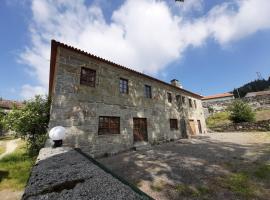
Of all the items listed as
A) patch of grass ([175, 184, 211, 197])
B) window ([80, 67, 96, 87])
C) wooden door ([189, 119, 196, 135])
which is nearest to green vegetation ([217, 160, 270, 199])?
patch of grass ([175, 184, 211, 197])

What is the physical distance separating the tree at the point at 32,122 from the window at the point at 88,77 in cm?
290

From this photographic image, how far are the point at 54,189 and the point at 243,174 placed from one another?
5790 mm

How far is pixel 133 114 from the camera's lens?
11164mm

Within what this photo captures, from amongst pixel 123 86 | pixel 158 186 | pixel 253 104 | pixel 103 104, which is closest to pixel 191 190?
pixel 158 186

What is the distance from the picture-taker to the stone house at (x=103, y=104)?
805 centimetres

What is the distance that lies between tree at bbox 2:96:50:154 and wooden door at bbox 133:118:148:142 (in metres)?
5.61

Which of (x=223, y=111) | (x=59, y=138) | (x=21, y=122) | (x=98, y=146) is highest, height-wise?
(x=223, y=111)

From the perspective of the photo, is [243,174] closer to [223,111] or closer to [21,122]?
[21,122]

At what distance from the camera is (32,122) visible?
884cm

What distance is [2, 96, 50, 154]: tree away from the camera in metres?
8.76

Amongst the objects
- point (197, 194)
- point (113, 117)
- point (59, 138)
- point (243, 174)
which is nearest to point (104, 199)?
point (197, 194)

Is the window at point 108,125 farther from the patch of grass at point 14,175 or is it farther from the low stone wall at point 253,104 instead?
the low stone wall at point 253,104

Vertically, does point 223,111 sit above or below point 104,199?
above

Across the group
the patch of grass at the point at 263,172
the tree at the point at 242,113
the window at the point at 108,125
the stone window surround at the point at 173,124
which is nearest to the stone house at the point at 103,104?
the window at the point at 108,125
